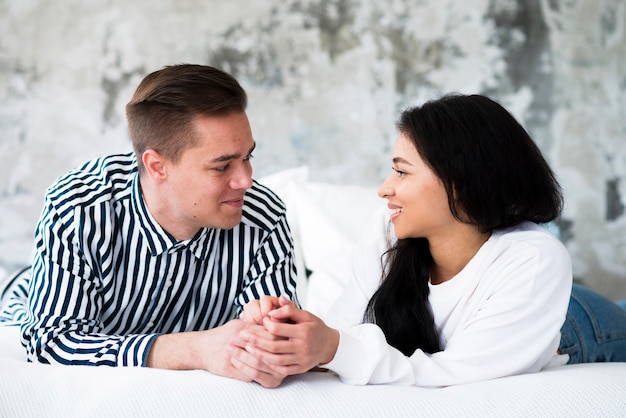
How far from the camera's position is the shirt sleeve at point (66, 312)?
58.5 inches

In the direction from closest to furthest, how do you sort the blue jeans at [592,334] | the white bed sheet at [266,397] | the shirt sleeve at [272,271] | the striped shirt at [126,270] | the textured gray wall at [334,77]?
the white bed sheet at [266,397] < the striped shirt at [126,270] < the shirt sleeve at [272,271] < the blue jeans at [592,334] < the textured gray wall at [334,77]

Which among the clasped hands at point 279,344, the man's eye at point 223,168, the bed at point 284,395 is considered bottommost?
the bed at point 284,395

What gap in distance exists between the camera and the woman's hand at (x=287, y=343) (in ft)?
4.28

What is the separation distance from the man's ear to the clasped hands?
17.7 inches

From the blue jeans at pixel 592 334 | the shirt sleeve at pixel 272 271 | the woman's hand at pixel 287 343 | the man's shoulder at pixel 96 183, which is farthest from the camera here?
the blue jeans at pixel 592 334

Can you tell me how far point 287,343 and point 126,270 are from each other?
54 cm

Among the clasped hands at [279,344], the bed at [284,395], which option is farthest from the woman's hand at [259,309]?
the bed at [284,395]

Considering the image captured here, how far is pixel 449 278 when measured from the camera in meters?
1.67

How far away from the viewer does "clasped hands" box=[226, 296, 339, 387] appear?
1.29m

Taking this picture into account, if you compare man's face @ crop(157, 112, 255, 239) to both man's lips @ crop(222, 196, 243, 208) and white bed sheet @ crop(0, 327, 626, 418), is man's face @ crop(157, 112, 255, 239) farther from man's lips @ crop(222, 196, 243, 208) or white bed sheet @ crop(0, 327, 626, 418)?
white bed sheet @ crop(0, 327, 626, 418)

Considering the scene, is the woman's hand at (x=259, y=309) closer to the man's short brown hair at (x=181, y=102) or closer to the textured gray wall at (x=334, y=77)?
the man's short brown hair at (x=181, y=102)

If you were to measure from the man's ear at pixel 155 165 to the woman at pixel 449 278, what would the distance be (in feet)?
1.39

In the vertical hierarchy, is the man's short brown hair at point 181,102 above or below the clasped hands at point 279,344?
above

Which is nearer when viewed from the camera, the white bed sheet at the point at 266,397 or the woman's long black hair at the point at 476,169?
the white bed sheet at the point at 266,397
